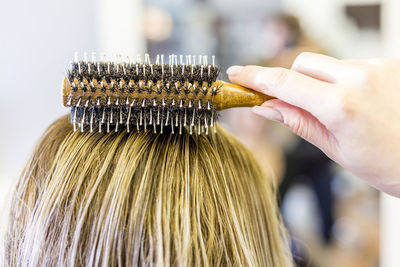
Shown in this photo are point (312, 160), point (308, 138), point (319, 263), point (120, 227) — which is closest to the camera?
point (120, 227)

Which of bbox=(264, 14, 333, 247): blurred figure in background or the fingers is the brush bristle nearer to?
the fingers

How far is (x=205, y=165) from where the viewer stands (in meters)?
0.49

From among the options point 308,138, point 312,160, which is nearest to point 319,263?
point 312,160

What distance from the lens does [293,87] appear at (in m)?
0.45

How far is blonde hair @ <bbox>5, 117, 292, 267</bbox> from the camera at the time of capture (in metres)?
0.43

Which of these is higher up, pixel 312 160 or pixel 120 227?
pixel 120 227

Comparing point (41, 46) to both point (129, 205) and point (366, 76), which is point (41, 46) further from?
point (366, 76)

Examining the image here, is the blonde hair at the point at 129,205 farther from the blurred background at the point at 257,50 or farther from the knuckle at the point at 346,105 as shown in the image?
the blurred background at the point at 257,50

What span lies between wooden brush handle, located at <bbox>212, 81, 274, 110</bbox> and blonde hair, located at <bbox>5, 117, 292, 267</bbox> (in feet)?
0.24

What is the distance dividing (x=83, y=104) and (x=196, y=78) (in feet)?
0.53

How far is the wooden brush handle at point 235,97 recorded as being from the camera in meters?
0.49

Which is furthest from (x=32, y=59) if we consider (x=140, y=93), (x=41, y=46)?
(x=140, y=93)

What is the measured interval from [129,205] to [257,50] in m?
1.29

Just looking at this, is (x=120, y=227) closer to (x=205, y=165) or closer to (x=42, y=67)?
(x=205, y=165)
